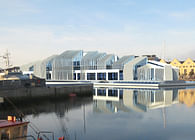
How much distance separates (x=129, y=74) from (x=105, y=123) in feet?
325

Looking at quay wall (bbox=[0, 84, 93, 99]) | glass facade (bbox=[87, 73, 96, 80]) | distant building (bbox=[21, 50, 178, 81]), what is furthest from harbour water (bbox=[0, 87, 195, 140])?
glass facade (bbox=[87, 73, 96, 80])

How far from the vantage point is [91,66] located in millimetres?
153125

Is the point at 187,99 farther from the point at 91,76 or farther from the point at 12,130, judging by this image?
the point at 91,76

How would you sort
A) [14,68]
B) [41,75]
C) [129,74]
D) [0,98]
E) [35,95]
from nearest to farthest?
[0,98] → [35,95] → [14,68] → [129,74] → [41,75]

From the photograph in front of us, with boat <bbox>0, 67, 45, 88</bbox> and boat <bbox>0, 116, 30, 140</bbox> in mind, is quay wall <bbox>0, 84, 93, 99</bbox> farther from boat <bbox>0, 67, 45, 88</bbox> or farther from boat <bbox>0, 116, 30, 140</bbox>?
boat <bbox>0, 116, 30, 140</bbox>

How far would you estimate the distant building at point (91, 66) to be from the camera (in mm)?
139875

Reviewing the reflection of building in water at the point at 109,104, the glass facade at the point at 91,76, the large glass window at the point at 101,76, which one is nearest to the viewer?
the reflection of building in water at the point at 109,104

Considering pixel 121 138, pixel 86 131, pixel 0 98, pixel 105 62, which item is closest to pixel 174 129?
pixel 121 138

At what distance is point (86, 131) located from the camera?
116ft

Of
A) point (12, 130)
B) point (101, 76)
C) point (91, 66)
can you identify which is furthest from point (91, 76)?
point (12, 130)

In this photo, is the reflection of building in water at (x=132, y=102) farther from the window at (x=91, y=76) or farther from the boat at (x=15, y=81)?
the window at (x=91, y=76)

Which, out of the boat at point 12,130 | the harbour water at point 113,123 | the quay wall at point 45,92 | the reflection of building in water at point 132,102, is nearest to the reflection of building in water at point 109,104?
the reflection of building in water at point 132,102

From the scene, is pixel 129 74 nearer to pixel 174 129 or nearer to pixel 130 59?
pixel 130 59

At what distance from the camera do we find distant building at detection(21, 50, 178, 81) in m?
140
